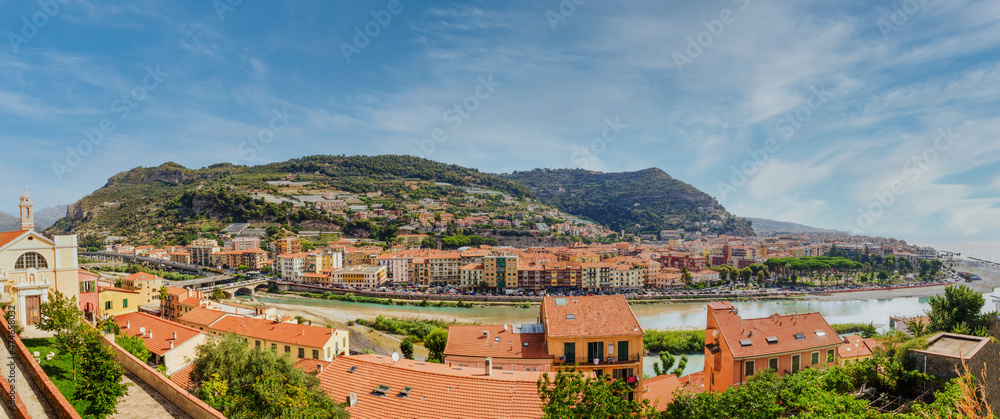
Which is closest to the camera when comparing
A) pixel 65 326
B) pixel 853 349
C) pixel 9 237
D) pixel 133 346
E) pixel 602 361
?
pixel 65 326

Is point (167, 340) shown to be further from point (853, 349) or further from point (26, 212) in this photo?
point (853, 349)

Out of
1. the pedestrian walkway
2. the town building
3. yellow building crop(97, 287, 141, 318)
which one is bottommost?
yellow building crop(97, 287, 141, 318)

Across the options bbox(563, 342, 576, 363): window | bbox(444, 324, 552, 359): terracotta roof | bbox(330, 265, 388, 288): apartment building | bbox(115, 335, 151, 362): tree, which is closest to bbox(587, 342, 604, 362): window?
bbox(563, 342, 576, 363): window

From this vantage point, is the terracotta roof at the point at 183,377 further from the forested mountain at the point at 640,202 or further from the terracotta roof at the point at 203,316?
the forested mountain at the point at 640,202

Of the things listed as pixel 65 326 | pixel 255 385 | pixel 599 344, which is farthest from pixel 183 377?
pixel 599 344

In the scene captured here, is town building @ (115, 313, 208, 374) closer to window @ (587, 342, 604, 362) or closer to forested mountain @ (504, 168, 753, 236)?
window @ (587, 342, 604, 362)

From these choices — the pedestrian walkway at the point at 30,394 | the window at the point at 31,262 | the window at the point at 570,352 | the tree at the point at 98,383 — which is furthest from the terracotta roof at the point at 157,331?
the window at the point at 570,352

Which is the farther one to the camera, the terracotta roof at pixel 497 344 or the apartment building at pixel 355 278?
the apartment building at pixel 355 278
